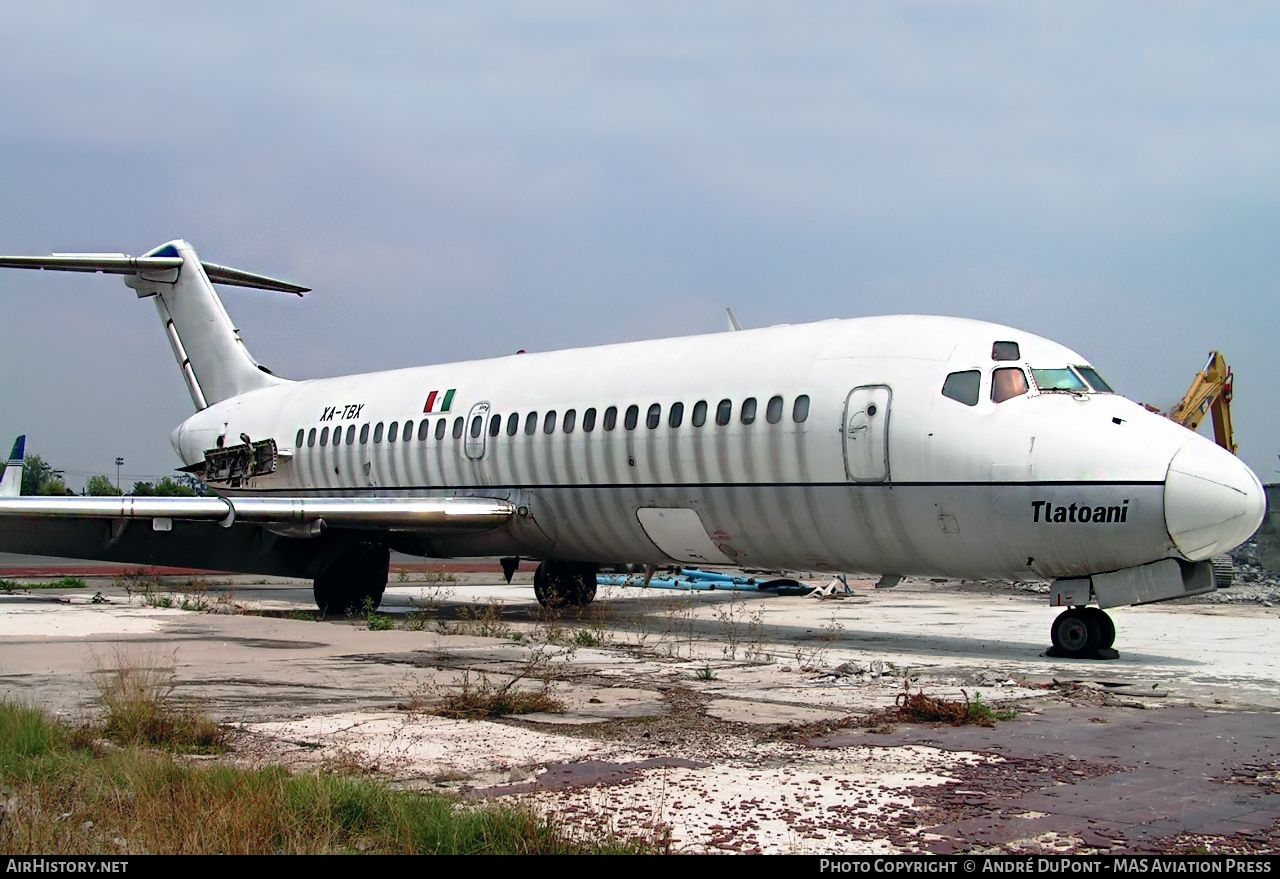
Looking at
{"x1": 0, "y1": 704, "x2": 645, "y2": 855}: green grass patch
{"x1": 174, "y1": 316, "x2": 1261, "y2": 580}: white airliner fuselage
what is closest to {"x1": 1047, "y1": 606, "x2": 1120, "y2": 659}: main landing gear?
{"x1": 174, "y1": 316, "x2": 1261, "y2": 580}: white airliner fuselage

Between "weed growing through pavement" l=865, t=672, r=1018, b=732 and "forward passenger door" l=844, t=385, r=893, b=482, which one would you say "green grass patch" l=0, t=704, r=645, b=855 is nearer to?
"weed growing through pavement" l=865, t=672, r=1018, b=732

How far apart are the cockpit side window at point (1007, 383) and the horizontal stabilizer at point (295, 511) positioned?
749 cm

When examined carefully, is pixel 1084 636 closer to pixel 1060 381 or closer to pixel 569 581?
pixel 1060 381

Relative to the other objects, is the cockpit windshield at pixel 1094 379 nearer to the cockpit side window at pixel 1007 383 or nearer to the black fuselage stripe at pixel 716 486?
the cockpit side window at pixel 1007 383

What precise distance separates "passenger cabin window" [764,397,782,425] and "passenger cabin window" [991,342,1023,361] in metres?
2.56

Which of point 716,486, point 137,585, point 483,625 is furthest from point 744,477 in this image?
point 137,585

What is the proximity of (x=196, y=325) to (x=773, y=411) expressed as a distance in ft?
52.9

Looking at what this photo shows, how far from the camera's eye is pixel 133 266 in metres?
25.8

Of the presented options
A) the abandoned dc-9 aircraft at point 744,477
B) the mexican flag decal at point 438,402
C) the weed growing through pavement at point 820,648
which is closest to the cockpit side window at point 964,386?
the abandoned dc-9 aircraft at point 744,477

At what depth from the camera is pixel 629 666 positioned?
12.3m

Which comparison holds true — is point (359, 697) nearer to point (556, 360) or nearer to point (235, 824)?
point (235, 824)

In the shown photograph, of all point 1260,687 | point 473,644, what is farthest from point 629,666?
point 1260,687

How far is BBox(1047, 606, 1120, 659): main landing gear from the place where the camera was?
1339cm

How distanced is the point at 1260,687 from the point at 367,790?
8.70 meters
